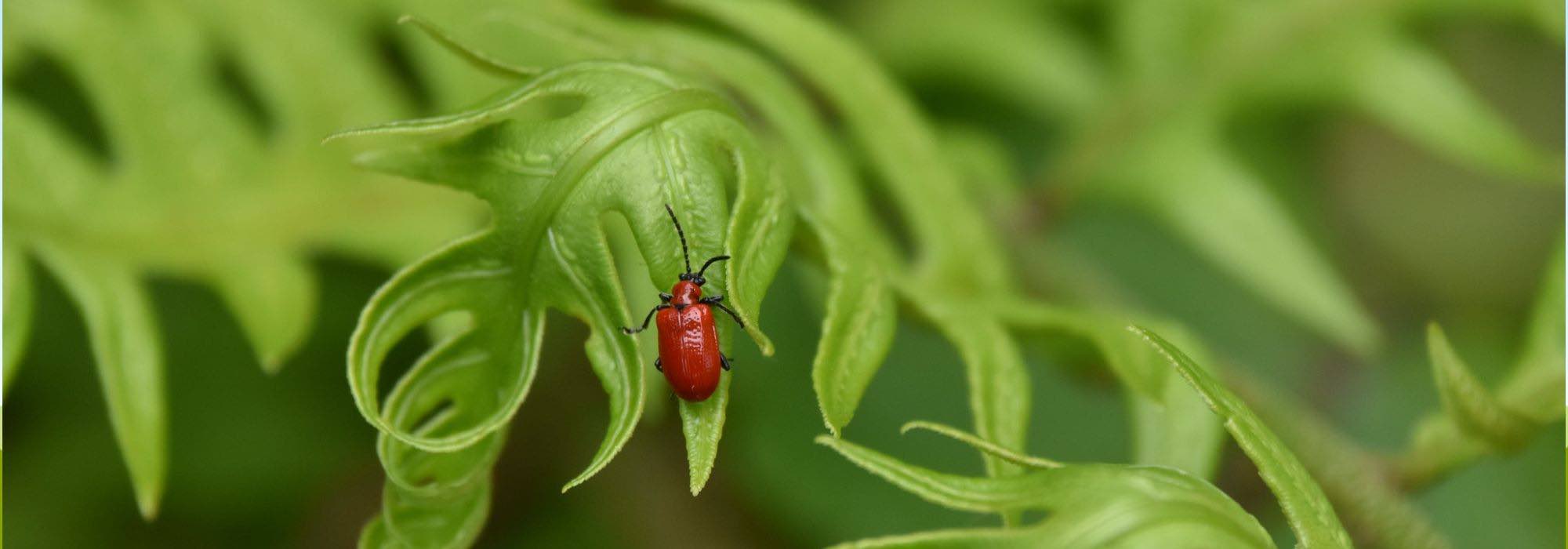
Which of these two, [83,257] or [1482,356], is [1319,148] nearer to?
[1482,356]

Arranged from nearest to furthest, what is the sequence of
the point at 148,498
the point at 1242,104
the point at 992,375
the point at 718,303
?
the point at 718,303
the point at 992,375
the point at 148,498
the point at 1242,104

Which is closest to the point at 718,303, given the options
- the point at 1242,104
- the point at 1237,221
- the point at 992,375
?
the point at 992,375

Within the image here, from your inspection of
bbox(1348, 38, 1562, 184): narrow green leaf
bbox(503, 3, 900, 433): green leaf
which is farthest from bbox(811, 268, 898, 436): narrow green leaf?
bbox(1348, 38, 1562, 184): narrow green leaf

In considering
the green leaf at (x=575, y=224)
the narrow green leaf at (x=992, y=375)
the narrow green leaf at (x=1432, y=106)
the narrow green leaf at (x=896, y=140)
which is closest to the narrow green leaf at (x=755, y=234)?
the green leaf at (x=575, y=224)

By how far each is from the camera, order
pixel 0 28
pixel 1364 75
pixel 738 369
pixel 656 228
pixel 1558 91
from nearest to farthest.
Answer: pixel 656 228 → pixel 0 28 → pixel 1364 75 → pixel 738 369 → pixel 1558 91

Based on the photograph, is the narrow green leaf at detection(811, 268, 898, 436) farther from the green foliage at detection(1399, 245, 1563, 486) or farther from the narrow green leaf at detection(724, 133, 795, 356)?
the green foliage at detection(1399, 245, 1563, 486)

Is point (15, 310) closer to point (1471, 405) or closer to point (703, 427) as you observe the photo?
point (703, 427)

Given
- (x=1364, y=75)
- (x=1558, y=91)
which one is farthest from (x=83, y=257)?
(x=1558, y=91)
